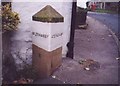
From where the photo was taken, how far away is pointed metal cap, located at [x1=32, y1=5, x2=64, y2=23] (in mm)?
6959

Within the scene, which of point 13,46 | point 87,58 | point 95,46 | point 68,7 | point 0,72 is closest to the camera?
point 0,72

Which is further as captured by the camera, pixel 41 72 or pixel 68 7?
Answer: pixel 68 7

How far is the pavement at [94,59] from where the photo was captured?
722 cm

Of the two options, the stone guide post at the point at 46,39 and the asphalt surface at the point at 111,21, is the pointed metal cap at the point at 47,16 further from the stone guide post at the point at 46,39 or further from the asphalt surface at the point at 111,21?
the asphalt surface at the point at 111,21

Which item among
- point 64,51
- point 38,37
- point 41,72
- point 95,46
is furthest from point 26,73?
point 95,46

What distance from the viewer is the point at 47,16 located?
698 centimetres

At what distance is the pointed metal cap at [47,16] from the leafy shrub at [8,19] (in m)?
0.47

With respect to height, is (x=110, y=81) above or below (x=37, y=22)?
below

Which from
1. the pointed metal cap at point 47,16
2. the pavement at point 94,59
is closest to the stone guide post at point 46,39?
the pointed metal cap at point 47,16

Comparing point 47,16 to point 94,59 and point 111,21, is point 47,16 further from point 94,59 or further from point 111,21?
point 111,21

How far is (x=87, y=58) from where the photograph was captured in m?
8.98

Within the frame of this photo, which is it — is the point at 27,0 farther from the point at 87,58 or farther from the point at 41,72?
the point at 87,58

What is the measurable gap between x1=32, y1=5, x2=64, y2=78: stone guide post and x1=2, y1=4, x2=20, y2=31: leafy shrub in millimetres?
473

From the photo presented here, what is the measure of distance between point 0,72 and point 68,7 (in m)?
2.86
